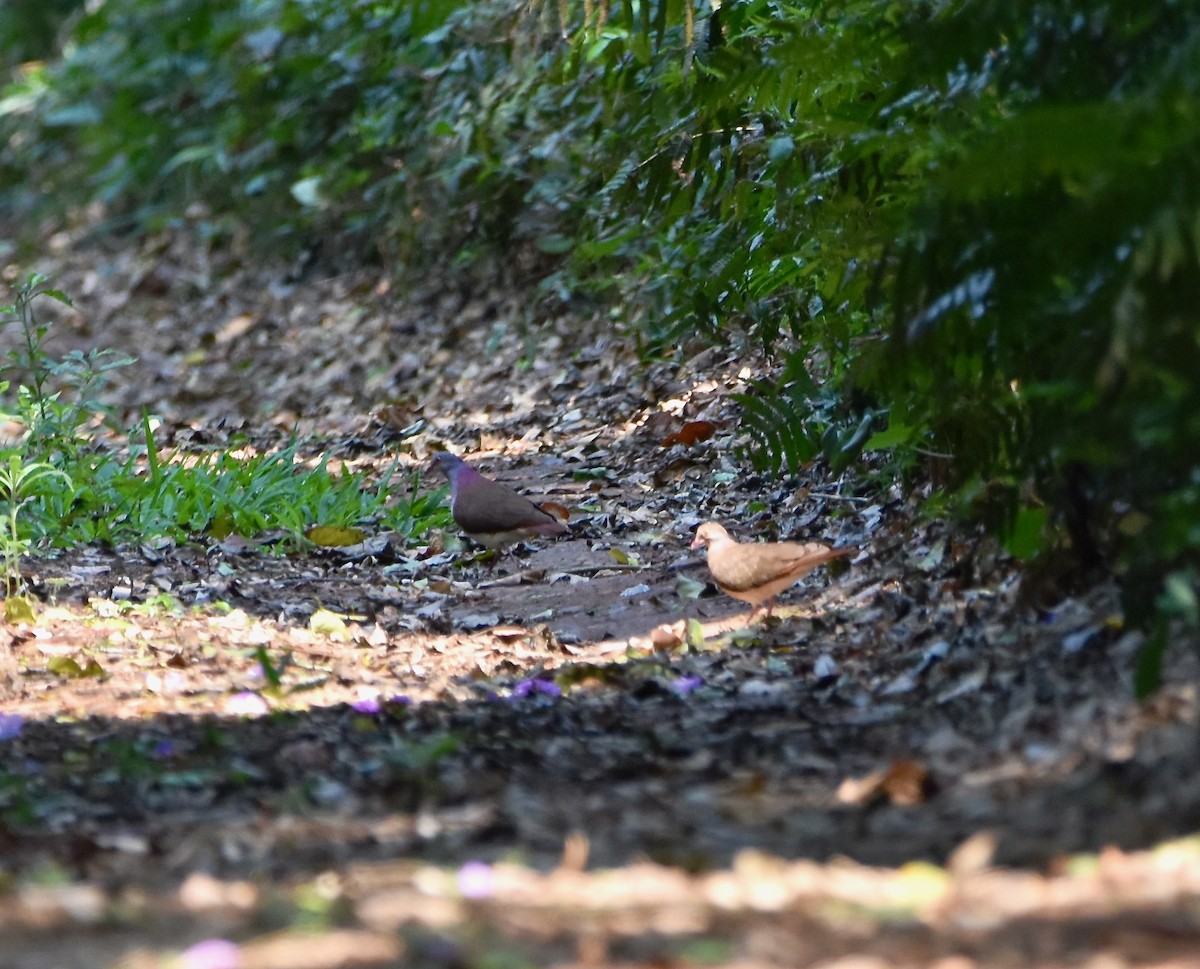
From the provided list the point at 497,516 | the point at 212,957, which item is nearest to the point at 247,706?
the point at 212,957

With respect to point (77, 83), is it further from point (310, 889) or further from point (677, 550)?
point (310, 889)

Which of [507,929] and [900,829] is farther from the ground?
[507,929]

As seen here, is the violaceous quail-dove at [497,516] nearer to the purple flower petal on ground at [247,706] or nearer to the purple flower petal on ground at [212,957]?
the purple flower petal on ground at [247,706]

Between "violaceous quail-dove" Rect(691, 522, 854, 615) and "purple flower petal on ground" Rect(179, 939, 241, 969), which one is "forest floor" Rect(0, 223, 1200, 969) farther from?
"violaceous quail-dove" Rect(691, 522, 854, 615)

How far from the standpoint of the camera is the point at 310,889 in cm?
224

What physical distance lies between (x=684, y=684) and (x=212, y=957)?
1.97 metres

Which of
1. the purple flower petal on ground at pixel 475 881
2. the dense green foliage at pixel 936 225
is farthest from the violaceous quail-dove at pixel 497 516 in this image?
the purple flower petal on ground at pixel 475 881

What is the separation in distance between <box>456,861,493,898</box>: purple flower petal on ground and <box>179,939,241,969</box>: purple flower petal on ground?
0.36 m

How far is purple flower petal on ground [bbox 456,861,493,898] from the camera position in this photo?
215 cm

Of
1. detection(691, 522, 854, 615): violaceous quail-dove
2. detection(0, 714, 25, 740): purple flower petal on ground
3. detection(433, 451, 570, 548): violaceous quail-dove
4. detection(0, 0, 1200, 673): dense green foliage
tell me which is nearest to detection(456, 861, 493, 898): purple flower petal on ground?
detection(0, 0, 1200, 673): dense green foliage

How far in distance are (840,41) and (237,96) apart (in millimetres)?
9444

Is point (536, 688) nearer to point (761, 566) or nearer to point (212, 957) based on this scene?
point (761, 566)

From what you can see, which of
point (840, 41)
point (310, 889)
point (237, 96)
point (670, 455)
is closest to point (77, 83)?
point (237, 96)

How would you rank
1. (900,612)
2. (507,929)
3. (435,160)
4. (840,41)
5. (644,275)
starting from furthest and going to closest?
(435,160) → (644,275) → (900,612) → (840,41) → (507,929)
